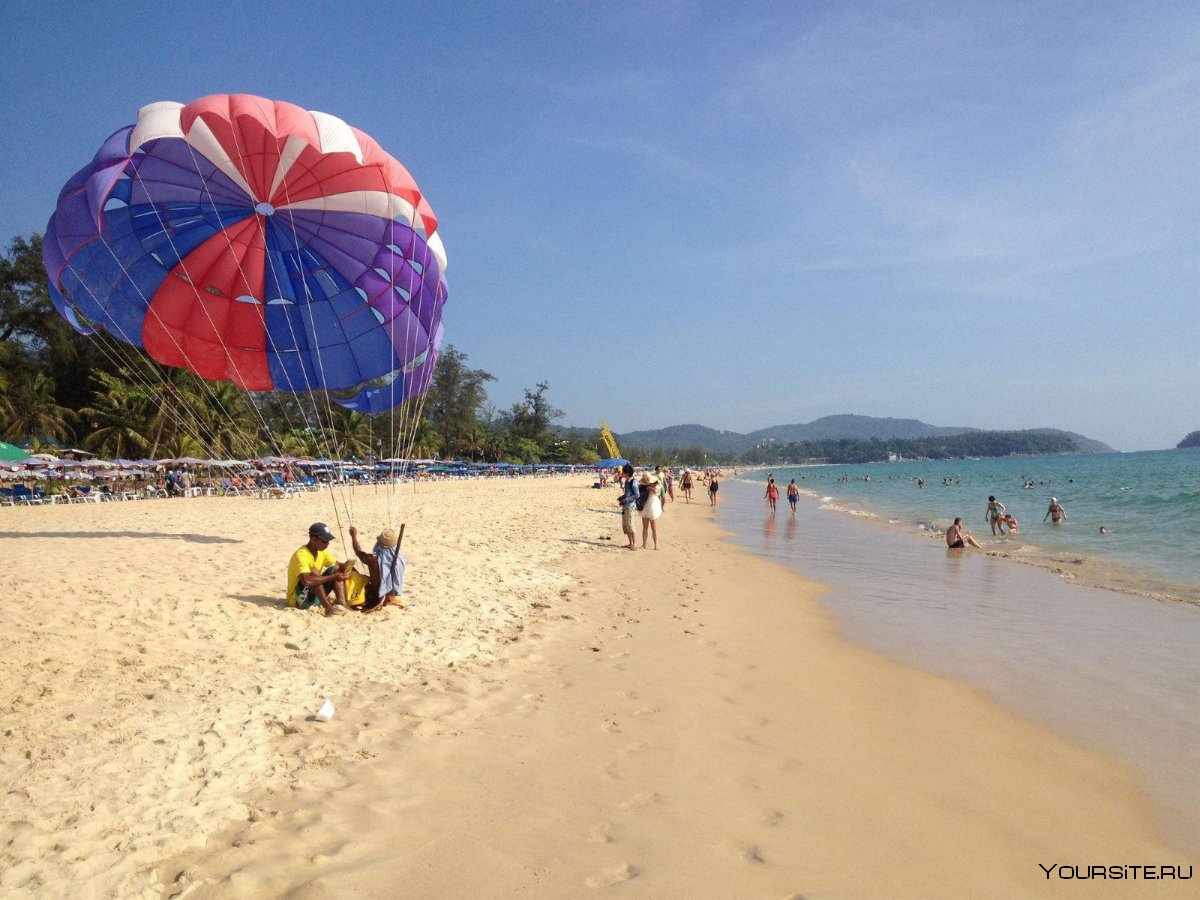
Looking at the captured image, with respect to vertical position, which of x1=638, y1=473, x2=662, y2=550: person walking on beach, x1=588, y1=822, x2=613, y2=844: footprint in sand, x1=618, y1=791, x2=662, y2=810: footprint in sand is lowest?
x1=618, y1=791, x2=662, y2=810: footprint in sand

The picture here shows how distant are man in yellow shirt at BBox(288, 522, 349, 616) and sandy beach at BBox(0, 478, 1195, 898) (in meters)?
0.24

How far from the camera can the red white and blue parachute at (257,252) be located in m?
7.96

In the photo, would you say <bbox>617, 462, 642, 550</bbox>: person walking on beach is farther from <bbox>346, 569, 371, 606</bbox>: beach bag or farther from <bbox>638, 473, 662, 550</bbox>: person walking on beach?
<bbox>346, 569, 371, 606</bbox>: beach bag

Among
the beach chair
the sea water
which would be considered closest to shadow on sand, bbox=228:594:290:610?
the sea water

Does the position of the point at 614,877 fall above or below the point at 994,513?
below

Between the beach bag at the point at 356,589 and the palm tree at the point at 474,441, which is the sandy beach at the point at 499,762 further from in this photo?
the palm tree at the point at 474,441

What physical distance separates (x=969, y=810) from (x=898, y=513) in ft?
85.5

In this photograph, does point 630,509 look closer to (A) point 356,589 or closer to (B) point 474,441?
(A) point 356,589

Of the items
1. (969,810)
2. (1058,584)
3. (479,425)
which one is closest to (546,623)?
(969,810)

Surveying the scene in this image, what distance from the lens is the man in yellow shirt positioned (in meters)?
6.52

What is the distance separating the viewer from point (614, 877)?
275 cm

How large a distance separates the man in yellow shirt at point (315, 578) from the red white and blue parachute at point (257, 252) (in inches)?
136

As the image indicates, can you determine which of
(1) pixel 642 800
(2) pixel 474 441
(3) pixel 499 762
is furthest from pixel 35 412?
(1) pixel 642 800

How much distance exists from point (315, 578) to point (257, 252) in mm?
5850
